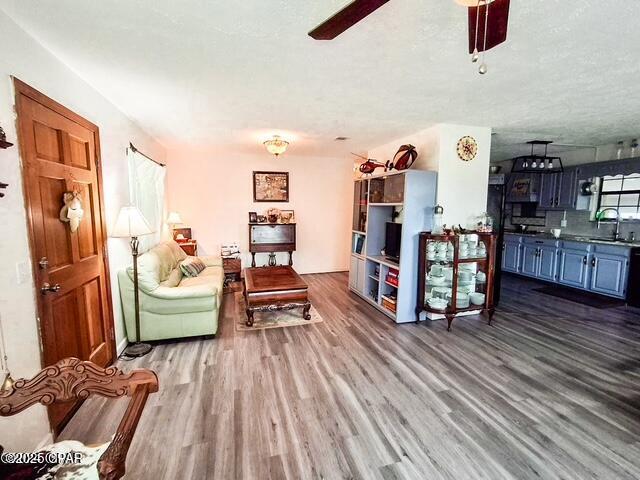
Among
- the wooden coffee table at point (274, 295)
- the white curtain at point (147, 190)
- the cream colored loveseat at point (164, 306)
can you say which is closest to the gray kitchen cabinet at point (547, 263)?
the wooden coffee table at point (274, 295)

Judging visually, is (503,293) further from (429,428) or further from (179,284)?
(179,284)

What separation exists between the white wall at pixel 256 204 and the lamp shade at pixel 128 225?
2.99 m

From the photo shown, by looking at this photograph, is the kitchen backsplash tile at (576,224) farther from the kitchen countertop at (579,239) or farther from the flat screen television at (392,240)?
the flat screen television at (392,240)

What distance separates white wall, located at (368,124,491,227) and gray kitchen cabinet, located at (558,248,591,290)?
2.49 meters

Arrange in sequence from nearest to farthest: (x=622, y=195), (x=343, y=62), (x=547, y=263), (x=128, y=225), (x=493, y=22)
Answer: (x=493, y=22) < (x=343, y=62) < (x=128, y=225) < (x=622, y=195) < (x=547, y=263)

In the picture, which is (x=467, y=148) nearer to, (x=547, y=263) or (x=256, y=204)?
(x=547, y=263)

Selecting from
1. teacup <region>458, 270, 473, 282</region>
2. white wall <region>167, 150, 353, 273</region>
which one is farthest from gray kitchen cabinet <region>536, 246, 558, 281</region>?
white wall <region>167, 150, 353, 273</region>

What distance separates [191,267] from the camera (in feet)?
13.9

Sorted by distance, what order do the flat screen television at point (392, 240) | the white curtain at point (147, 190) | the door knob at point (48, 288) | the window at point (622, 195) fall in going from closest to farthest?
1. the door knob at point (48, 288)
2. the white curtain at point (147, 190)
3. the flat screen television at point (392, 240)
4. the window at point (622, 195)

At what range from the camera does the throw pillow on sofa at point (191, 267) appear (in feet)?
13.7

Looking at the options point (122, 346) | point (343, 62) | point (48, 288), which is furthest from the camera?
point (122, 346)

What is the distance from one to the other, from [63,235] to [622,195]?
7.44m

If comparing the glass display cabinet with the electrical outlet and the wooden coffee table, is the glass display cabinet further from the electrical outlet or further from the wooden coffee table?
the electrical outlet

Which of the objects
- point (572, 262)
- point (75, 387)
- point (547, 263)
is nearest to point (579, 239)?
point (572, 262)
